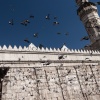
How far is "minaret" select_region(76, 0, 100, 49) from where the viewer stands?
19.7 m

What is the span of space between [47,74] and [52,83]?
2.37 feet

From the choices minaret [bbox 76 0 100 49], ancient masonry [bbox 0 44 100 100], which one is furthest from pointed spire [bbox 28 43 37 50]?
minaret [bbox 76 0 100 49]

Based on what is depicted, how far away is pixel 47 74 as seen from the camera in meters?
12.6

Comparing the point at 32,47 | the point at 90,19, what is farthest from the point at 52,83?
the point at 90,19

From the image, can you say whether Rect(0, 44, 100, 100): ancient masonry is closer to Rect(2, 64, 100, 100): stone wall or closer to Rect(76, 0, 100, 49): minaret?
Rect(2, 64, 100, 100): stone wall

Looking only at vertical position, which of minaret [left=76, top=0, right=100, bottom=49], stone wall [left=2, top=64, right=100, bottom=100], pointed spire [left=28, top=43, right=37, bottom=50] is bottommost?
stone wall [left=2, top=64, right=100, bottom=100]

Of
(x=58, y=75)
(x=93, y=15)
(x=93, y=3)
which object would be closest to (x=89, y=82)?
(x=58, y=75)

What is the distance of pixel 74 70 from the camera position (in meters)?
13.5

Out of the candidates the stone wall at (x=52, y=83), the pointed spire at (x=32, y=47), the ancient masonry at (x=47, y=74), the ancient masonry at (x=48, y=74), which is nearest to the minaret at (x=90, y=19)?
the ancient masonry at (x=48, y=74)

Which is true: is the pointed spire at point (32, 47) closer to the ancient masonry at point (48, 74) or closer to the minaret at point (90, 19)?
the ancient masonry at point (48, 74)

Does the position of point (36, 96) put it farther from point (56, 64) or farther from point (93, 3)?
point (93, 3)

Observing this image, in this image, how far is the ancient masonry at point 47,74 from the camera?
Result: 37.6ft

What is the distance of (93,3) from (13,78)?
1563 centimetres

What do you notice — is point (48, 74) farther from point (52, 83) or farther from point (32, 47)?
point (32, 47)
